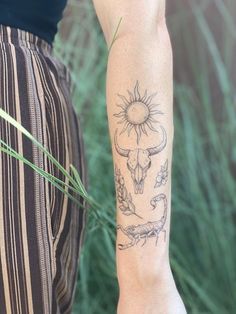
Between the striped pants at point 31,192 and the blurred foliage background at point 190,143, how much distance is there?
0.63 meters

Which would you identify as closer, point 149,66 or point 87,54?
point 149,66

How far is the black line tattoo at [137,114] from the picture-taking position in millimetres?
786

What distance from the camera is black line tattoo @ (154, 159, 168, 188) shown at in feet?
2.57

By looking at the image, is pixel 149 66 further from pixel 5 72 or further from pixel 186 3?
pixel 186 3

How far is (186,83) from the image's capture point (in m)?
1.65

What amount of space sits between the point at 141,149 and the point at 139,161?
14mm

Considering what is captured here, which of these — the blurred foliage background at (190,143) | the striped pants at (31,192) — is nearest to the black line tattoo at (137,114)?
the striped pants at (31,192)

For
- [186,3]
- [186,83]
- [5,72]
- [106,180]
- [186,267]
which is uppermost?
[186,3]

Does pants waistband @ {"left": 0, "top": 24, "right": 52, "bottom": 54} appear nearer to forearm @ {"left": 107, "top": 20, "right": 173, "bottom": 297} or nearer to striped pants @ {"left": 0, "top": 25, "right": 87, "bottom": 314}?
striped pants @ {"left": 0, "top": 25, "right": 87, "bottom": 314}

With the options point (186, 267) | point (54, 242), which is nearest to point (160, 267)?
point (54, 242)

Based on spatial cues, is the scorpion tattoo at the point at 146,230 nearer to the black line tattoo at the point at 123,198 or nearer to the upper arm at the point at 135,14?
the black line tattoo at the point at 123,198

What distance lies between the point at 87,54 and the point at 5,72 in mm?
826

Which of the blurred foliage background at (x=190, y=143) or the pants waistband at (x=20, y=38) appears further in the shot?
the blurred foliage background at (x=190, y=143)

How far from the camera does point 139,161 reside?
0.78 m
